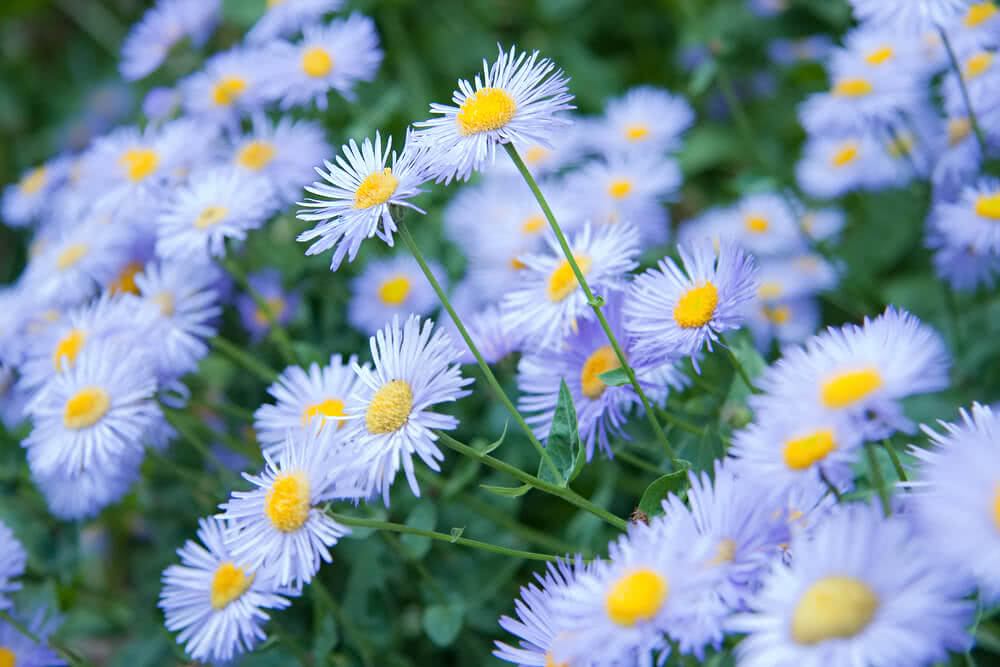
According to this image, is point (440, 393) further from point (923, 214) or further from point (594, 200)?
point (923, 214)

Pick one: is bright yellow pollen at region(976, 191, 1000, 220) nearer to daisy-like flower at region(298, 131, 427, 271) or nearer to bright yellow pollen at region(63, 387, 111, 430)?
daisy-like flower at region(298, 131, 427, 271)

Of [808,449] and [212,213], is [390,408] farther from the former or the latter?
[212,213]

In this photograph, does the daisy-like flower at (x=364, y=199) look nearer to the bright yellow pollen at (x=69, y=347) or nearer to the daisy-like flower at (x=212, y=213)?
the daisy-like flower at (x=212, y=213)

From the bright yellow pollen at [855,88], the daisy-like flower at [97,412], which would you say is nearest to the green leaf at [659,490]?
the daisy-like flower at [97,412]

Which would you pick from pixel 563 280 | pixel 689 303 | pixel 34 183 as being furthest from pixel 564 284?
pixel 34 183

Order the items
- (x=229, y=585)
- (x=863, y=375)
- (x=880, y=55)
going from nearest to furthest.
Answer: (x=863, y=375)
(x=229, y=585)
(x=880, y=55)
